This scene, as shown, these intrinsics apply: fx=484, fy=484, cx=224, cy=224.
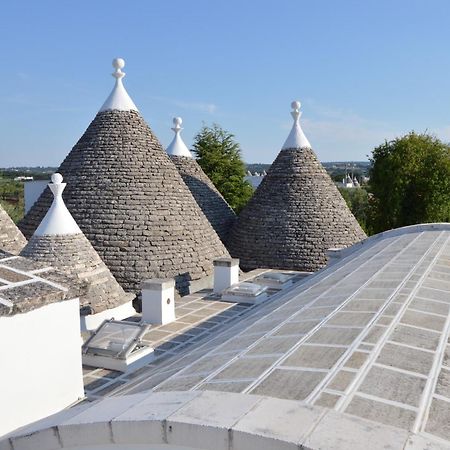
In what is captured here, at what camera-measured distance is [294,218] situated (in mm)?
14328

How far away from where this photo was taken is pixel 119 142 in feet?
38.5

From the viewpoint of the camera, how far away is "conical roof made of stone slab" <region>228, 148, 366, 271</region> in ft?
46.2

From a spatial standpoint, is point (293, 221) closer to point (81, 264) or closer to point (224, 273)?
point (224, 273)

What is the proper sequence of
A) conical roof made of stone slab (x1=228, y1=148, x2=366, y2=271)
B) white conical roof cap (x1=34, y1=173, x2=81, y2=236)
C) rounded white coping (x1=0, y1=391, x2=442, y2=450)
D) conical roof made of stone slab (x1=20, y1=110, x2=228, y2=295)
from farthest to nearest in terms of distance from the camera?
conical roof made of stone slab (x1=228, y1=148, x2=366, y2=271) → conical roof made of stone slab (x1=20, y1=110, x2=228, y2=295) → white conical roof cap (x1=34, y1=173, x2=81, y2=236) → rounded white coping (x1=0, y1=391, x2=442, y2=450)

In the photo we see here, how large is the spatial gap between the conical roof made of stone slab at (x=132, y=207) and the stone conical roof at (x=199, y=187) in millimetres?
3489

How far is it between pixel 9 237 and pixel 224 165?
2014cm

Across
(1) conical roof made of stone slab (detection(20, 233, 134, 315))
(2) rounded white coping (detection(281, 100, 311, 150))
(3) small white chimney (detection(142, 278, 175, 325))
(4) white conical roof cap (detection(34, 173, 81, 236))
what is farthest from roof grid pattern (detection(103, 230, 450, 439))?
(2) rounded white coping (detection(281, 100, 311, 150))

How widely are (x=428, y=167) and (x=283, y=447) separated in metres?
25.3

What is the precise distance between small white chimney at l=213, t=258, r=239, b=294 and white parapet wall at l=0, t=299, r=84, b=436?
242 inches

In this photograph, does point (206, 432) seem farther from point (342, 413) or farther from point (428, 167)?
point (428, 167)

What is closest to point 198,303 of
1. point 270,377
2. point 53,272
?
point 53,272

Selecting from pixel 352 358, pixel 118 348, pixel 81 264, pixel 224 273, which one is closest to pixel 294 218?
pixel 224 273

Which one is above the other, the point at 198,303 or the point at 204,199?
the point at 204,199

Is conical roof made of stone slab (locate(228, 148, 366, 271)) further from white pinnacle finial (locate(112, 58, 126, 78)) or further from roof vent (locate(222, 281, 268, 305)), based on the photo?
white pinnacle finial (locate(112, 58, 126, 78))
